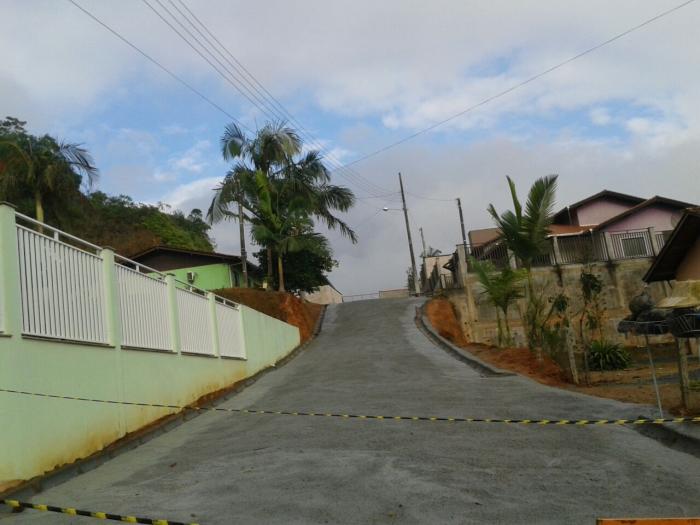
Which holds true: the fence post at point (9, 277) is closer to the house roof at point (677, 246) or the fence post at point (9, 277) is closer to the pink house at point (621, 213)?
the house roof at point (677, 246)

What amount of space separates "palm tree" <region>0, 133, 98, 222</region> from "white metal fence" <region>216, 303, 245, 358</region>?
1076 cm

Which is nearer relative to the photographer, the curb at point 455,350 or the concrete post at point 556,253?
the curb at point 455,350

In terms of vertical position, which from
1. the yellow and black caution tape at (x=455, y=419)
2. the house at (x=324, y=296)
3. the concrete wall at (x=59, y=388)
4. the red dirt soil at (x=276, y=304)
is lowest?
the yellow and black caution tape at (x=455, y=419)

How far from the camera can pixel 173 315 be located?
12.4 metres

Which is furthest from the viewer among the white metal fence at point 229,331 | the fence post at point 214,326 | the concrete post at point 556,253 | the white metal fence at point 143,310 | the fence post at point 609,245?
the concrete post at point 556,253

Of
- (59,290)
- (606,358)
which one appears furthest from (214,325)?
(606,358)

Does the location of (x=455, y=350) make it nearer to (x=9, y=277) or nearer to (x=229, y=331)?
(x=229, y=331)

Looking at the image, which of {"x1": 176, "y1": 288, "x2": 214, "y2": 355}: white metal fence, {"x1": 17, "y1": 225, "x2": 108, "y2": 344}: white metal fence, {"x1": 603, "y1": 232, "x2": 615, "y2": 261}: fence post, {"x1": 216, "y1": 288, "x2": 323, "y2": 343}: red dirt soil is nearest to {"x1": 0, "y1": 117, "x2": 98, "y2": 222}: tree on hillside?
{"x1": 216, "y1": 288, "x2": 323, "y2": 343}: red dirt soil

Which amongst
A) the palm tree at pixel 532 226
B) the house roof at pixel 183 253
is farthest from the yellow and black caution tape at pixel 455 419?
the house roof at pixel 183 253

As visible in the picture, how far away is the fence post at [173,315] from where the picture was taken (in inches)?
481

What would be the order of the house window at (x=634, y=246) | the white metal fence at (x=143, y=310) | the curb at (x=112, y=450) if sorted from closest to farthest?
the curb at (x=112, y=450) → the white metal fence at (x=143, y=310) → the house window at (x=634, y=246)

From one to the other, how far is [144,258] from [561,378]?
26.4m

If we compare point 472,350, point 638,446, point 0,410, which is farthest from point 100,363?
point 472,350

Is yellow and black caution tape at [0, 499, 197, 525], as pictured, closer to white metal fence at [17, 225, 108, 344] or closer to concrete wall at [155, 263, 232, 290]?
white metal fence at [17, 225, 108, 344]
